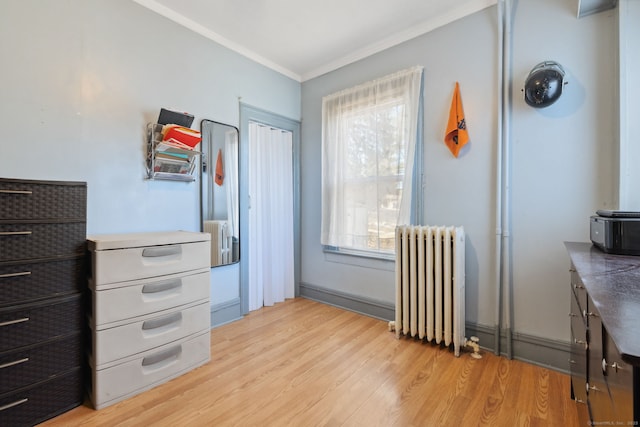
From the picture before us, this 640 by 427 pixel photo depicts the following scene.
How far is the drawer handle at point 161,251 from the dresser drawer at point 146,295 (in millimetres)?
135

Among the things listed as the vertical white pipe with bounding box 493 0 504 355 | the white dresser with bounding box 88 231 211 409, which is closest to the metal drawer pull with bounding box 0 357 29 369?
the white dresser with bounding box 88 231 211 409

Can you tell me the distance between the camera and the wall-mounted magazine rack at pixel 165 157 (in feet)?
6.63

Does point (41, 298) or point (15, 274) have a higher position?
point (15, 274)

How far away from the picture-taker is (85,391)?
5.12 ft

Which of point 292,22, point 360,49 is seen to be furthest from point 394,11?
point 292,22

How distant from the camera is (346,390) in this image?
162 cm

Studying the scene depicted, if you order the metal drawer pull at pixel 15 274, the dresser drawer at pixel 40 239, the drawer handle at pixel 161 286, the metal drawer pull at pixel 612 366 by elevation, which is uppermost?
the dresser drawer at pixel 40 239

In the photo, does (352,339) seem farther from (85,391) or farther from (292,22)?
(292,22)

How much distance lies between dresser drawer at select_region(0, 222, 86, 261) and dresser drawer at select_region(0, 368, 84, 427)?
24.3 inches

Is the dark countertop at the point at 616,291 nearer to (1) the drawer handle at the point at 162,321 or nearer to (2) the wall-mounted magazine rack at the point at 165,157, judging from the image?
(1) the drawer handle at the point at 162,321

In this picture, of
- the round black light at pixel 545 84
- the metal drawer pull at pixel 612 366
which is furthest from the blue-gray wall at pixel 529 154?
the metal drawer pull at pixel 612 366

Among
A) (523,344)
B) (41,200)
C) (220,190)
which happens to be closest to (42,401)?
(41,200)

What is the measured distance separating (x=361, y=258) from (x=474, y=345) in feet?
3.77

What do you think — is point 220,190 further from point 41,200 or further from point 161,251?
point 41,200
